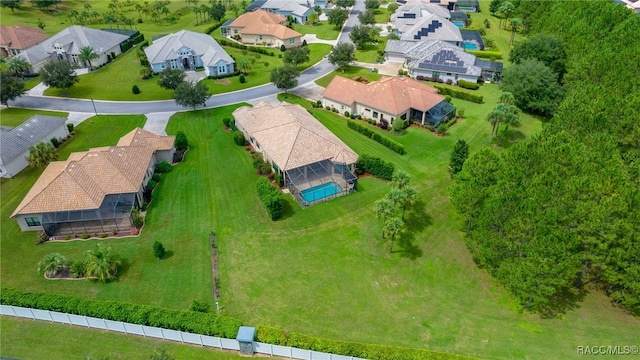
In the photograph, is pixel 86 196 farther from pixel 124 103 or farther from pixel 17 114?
pixel 17 114

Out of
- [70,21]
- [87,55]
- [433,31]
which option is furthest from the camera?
[70,21]

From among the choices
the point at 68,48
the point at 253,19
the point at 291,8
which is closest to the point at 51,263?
the point at 68,48

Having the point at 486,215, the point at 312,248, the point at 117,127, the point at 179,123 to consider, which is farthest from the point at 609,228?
the point at 117,127

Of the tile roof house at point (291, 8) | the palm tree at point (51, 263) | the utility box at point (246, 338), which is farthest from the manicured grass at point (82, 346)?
the tile roof house at point (291, 8)

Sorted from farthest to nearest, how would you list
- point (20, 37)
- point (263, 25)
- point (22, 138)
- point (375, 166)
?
1. point (263, 25)
2. point (20, 37)
3. point (22, 138)
4. point (375, 166)

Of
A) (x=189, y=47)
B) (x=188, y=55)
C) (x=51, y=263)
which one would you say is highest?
(x=189, y=47)

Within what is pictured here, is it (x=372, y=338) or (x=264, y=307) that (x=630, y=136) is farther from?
(x=264, y=307)
